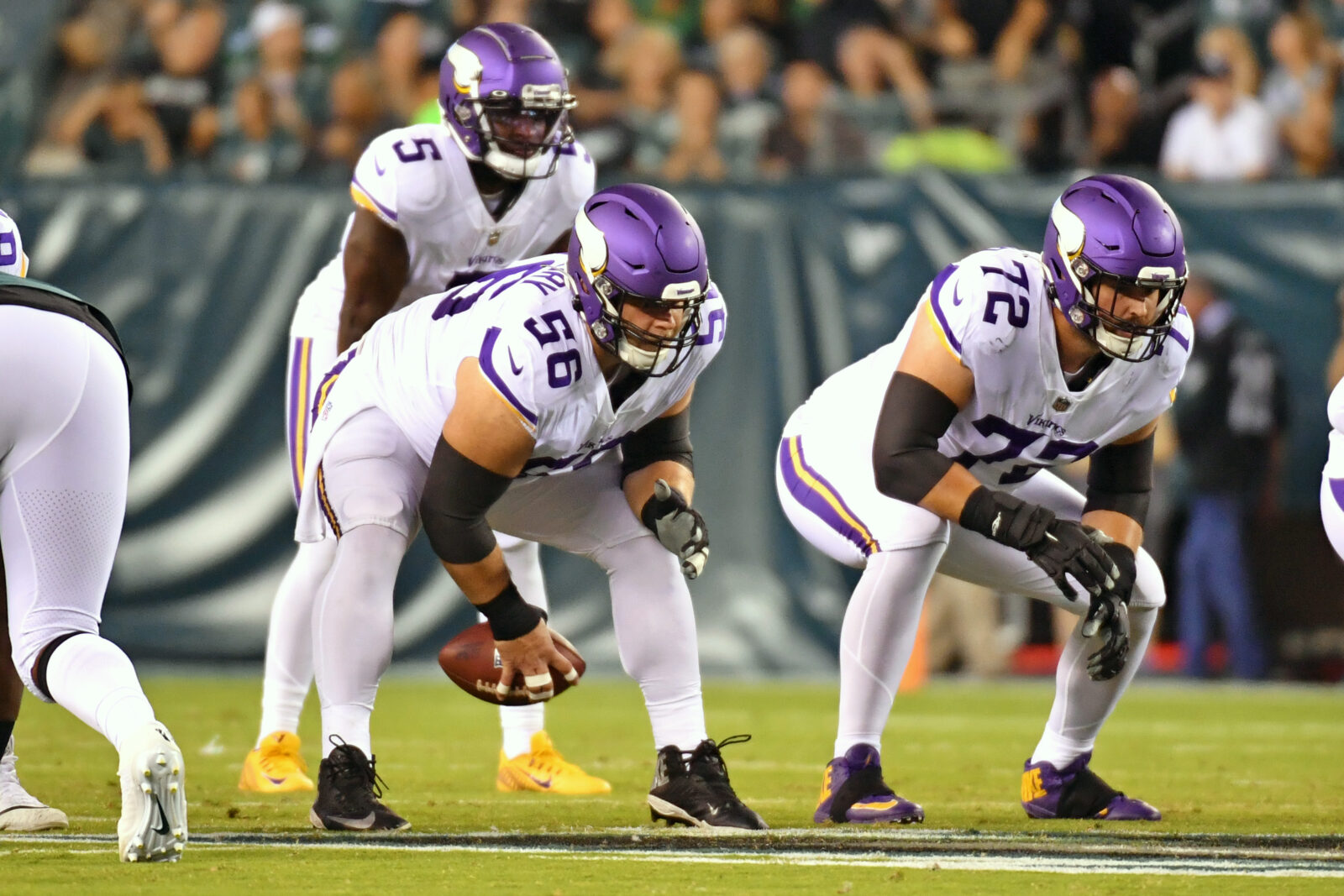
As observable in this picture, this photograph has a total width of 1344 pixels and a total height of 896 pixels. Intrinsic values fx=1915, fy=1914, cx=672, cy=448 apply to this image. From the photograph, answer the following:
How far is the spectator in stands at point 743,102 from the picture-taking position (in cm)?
1063

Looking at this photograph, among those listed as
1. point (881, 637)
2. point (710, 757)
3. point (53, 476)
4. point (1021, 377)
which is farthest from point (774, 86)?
point (53, 476)

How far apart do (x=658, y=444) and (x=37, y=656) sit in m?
1.62

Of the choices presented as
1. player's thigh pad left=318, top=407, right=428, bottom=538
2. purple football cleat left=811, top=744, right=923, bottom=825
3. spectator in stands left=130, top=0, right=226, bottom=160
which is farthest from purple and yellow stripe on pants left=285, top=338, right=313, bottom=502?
spectator in stands left=130, top=0, right=226, bottom=160

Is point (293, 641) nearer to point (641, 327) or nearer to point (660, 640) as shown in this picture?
point (660, 640)

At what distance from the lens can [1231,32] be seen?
36.2ft

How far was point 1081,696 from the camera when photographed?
5.04 metres

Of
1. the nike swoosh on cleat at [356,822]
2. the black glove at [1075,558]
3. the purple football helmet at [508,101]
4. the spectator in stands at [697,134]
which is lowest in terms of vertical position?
the nike swoosh on cleat at [356,822]

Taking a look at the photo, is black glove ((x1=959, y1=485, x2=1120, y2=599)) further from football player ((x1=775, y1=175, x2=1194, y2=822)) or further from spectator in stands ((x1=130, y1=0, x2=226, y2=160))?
spectator in stands ((x1=130, y1=0, x2=226, y2=160))

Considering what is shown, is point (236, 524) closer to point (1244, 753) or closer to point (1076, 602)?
point (1244, 753)

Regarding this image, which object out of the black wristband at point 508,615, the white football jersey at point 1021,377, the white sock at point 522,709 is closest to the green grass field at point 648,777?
the white sock at point 522,709

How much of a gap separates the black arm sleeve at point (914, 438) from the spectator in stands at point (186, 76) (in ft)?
23.9

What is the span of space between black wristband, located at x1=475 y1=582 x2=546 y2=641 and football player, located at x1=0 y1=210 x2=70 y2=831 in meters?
1.05

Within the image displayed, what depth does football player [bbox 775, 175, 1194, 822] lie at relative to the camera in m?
4.59

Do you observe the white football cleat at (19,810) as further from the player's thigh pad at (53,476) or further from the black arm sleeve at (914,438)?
the black arm sleeve at (914,438)
